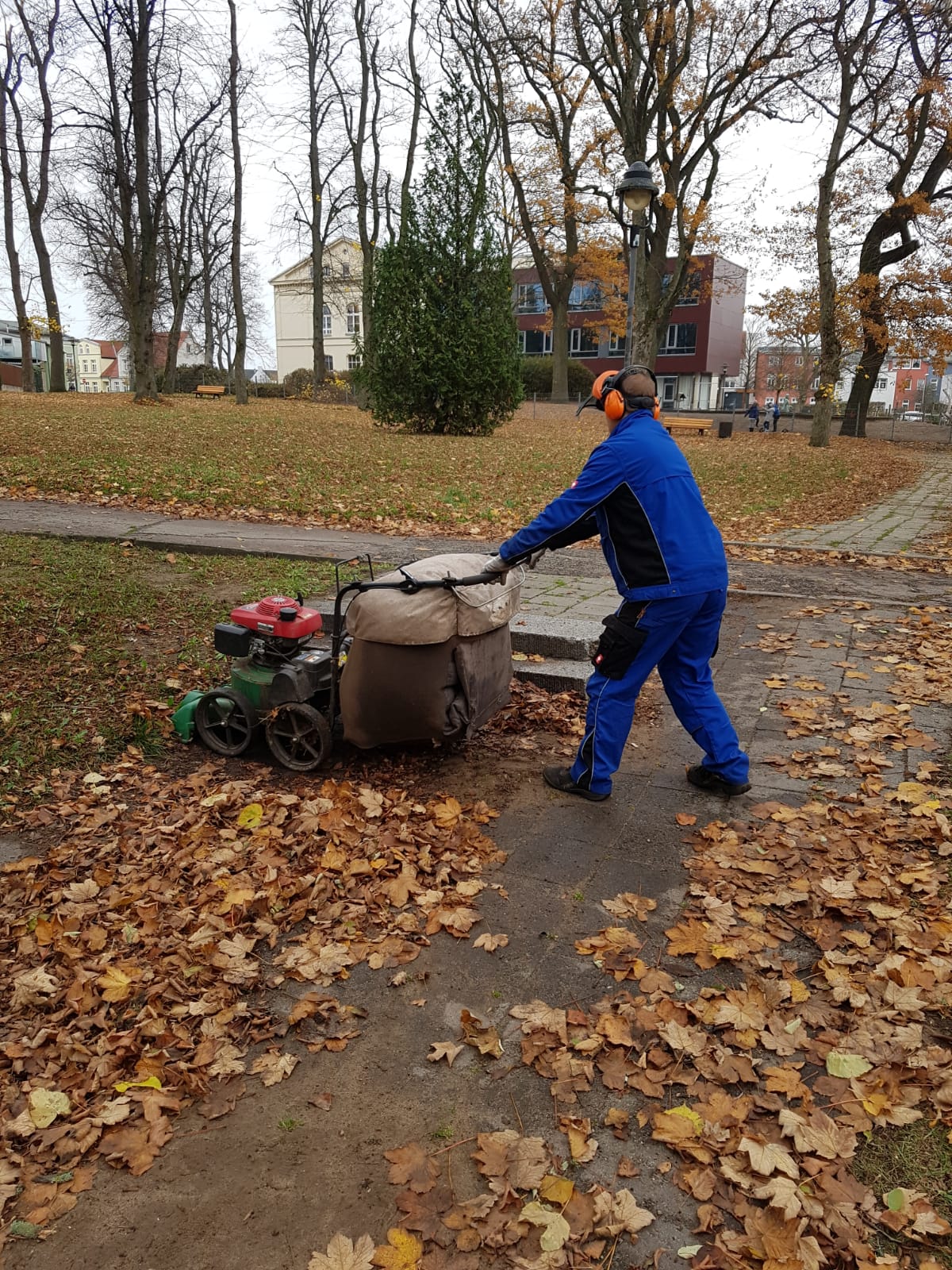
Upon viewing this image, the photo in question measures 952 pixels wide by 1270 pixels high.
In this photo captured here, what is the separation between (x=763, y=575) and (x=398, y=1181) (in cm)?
746

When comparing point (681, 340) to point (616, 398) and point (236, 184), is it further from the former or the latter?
point (616, 398)

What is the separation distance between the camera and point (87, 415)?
18875 mm

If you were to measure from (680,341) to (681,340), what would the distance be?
0.84ft

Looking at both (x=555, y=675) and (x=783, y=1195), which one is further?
(x=555, y=675)

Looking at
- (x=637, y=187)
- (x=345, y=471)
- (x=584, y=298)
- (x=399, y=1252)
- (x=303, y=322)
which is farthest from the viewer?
(x=303, y=322)

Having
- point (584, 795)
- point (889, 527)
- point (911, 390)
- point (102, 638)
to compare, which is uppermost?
point (911, 390)

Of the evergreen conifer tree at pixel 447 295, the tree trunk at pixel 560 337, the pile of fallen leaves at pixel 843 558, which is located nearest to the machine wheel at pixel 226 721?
the pile of fallen leaves at pixel 843 558

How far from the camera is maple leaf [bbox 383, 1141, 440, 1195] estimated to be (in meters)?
2.29

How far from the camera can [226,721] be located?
482 cm

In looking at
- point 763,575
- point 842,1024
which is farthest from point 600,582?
point 842,1024

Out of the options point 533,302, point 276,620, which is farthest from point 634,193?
point 533,302

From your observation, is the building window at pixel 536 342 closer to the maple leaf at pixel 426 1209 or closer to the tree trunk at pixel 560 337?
the tree trunk at pixel 560 337

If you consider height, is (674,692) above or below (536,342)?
below

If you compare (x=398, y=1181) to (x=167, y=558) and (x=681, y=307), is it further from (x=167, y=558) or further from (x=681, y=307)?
(x=681, y=307)
